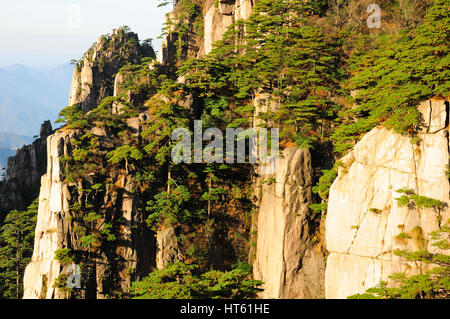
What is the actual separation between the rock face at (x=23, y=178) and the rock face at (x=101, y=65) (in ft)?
32.2

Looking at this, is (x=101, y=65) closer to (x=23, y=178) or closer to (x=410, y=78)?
(x=23, y=178)

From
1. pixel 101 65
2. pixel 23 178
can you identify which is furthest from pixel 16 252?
pixel 101 65

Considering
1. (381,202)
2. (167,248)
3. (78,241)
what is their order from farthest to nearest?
(167,248), (78,241), (381,202)

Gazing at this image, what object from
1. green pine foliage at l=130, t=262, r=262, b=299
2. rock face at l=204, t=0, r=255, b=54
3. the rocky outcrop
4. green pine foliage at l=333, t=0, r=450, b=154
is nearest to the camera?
green pine foliage at l=130, t=262, r=262, b=299

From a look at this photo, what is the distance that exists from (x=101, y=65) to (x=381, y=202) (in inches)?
2044

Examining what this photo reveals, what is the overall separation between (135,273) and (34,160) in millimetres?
34005

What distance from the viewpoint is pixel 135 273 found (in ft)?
96.7

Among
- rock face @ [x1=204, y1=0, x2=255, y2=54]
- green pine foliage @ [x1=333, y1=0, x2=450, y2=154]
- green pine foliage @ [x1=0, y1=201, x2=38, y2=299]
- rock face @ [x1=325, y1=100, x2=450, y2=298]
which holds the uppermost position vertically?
rock face @ [x1=204, y1=0, x2=255, y2=54]

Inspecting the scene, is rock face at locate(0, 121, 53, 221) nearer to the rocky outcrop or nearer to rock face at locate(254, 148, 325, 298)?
the rocky outcrop

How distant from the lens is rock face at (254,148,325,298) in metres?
26.2

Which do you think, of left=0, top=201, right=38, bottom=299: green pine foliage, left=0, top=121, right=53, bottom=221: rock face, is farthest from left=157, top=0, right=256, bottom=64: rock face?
left=0, top=121, right=53, bottom=221: rock face

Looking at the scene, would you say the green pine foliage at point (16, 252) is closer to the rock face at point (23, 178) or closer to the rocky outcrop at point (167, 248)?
the rock face at point (23, 178)

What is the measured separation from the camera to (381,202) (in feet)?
69.4

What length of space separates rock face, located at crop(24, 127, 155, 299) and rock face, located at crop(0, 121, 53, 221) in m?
23.4
